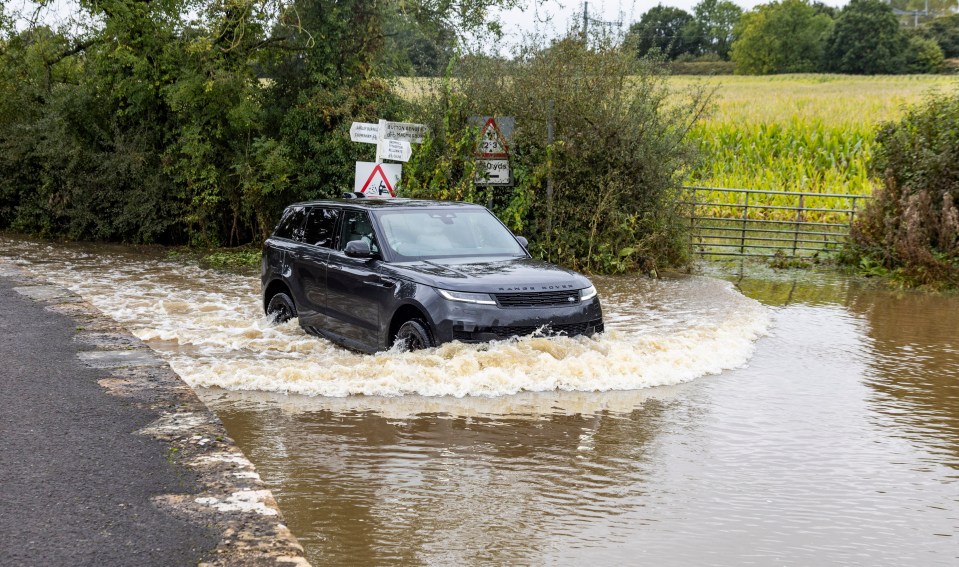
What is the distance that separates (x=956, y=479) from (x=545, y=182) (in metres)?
11.7

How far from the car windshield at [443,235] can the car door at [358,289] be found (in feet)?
0.80


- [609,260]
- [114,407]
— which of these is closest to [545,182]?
[609,260]

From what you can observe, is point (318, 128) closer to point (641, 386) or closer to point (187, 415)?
→ point (641, 386)

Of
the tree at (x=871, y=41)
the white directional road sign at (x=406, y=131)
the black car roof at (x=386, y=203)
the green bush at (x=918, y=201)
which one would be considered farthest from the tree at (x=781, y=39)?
the black car roof at (x=386, y=203)

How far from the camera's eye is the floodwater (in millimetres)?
5723

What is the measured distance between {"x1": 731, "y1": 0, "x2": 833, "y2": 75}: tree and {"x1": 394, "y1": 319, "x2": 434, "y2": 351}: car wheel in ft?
291

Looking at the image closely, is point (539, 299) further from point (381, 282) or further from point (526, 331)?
point (381, 282)

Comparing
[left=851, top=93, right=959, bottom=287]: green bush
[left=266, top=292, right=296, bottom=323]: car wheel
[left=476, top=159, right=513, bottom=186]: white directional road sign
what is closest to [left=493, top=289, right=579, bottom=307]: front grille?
[left=266, top=292, right=296, bottom=323]: car wheel

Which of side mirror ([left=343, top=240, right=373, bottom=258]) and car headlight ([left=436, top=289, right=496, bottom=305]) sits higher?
side mirror ([left=343, top=240, right=373, bottom=258])

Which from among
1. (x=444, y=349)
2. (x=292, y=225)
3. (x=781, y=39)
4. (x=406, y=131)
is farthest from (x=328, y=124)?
(x=781, y=39)

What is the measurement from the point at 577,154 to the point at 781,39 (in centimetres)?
8235

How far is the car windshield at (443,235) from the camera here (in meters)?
10.6

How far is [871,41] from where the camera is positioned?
82875 millimetres

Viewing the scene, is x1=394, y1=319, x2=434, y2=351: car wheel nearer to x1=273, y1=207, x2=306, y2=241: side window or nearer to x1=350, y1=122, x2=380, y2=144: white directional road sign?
x1=273, y1=207, x2=306, y2=241: side window
